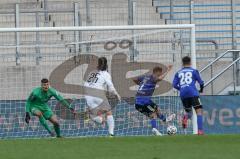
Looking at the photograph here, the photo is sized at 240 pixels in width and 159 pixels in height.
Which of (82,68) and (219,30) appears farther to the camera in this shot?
(219,30)

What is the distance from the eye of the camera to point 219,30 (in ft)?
90.4

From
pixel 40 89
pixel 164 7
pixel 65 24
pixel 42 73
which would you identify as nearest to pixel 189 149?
pixel 40 89

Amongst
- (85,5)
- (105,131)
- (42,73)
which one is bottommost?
(105,131)

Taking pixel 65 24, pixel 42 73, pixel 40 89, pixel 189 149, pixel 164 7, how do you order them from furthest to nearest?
pixel 164 7 < pixel 65 24 < pixel 42 73 < pixel 40 89 < pixel 189 149

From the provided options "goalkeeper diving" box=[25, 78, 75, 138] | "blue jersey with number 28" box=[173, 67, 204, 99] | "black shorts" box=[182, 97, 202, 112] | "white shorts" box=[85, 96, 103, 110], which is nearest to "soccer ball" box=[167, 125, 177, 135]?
"black shorts" box=[182, 97, 202, 112]

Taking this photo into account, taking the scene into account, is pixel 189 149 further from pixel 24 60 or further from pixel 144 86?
pixel 24 60

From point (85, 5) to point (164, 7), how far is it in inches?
124

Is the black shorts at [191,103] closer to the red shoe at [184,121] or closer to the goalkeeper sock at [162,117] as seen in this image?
the red shoe at [184,121]

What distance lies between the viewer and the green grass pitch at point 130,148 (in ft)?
43.5

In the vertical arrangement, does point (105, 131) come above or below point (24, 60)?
below

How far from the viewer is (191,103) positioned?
20.5m

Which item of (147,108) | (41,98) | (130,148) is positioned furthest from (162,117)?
(130,148)

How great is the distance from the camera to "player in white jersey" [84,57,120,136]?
21.0 metres

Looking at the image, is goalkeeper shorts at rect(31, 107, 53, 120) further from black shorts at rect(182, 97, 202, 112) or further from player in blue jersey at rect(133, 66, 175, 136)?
black shorts at rect(182, 97, 202, 112)
